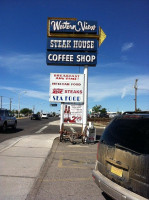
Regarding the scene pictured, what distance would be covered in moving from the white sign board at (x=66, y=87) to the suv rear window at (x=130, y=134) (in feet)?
29.8

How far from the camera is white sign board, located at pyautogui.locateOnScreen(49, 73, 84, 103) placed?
1328 cm

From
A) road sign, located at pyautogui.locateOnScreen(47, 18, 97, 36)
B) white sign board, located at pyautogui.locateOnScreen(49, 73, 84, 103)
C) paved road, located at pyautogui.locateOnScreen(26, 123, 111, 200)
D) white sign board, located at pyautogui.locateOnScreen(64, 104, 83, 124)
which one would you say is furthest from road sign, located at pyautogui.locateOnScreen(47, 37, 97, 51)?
paved road, located at pyautogui.locateOnScreen(26, 123, 111, 200)

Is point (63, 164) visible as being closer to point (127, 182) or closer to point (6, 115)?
point (127, 182)

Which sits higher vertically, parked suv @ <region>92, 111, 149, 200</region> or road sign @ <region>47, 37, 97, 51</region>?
road sign @ <region>47, 37, 97, 51</region>

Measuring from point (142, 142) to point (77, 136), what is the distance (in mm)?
9653

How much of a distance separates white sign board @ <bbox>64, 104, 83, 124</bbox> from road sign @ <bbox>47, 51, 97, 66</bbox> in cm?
257

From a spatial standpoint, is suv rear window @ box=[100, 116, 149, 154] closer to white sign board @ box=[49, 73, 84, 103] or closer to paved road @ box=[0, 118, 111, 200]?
paved road @ box=[0, 118, 111, 200]

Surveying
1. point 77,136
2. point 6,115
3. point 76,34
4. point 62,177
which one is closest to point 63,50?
point 76,34

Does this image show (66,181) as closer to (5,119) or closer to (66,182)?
(66,182)

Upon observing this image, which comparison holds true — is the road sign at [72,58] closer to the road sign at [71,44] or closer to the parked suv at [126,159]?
the road sign at [71,44]

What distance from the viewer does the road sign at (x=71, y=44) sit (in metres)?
13.8

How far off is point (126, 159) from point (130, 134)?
0.39 metres

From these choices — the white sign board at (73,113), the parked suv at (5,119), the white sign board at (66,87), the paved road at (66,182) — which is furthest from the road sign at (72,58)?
the paved road at (66,182)

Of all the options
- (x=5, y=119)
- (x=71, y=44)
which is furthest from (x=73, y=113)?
(x=5, y=119)
